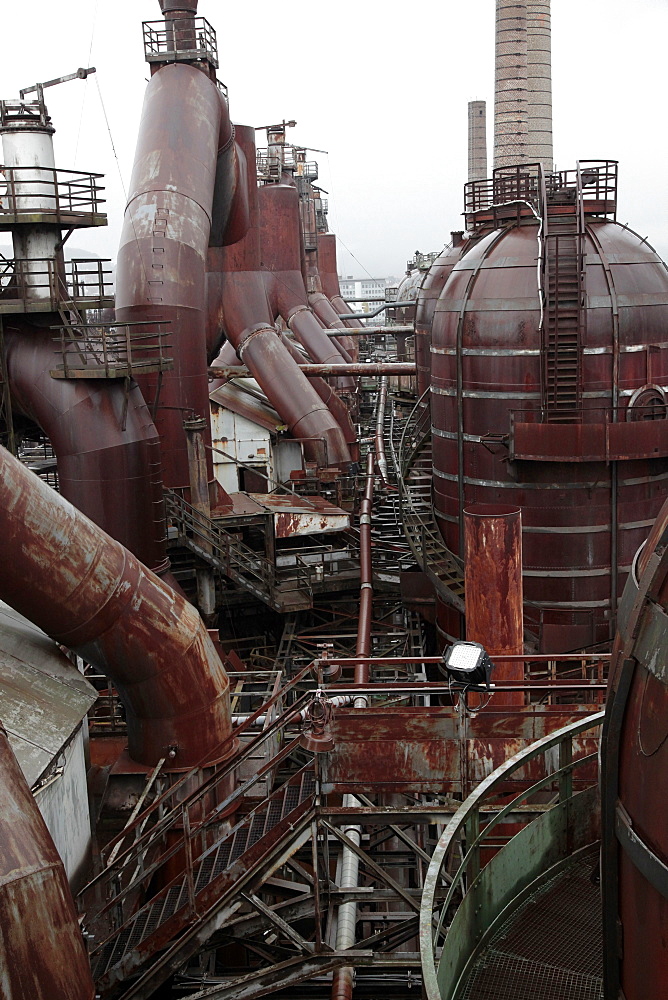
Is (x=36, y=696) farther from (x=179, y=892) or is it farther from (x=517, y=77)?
(x=517, y=77)

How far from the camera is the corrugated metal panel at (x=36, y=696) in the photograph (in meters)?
8.47

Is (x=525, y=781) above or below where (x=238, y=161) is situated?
below

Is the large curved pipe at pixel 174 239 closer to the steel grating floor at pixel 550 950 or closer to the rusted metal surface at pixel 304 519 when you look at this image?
the rusted metal surface at pixel 304 519

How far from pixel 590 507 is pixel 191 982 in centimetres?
884

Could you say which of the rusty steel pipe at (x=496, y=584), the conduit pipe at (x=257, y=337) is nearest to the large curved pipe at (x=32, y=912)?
the rusty steel pipe at (x=496, y=584)

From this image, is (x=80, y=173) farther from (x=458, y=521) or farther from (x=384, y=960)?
(x=384, y=960)

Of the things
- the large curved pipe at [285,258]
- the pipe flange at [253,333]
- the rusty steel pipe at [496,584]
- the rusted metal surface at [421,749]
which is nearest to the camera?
the rusted metal surface at [421,749]

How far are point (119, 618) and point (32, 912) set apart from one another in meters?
3.46

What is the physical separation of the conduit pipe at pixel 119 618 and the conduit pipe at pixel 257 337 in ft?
→ 47.4

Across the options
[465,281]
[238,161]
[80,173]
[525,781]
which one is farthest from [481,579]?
[238,161]

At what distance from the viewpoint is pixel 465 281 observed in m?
15.9

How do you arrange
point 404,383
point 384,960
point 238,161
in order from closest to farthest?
point 384,960 → point 238,161 → point 404,383

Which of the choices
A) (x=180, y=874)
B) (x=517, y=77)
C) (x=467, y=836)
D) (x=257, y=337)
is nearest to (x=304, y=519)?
(x=257, y=337)

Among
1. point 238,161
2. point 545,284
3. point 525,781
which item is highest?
point 238,161
